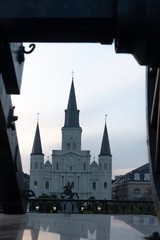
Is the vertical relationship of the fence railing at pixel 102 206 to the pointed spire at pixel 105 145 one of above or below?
below

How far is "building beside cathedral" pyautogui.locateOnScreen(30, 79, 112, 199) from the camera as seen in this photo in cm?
10044

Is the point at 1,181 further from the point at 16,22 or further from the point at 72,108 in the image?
the point at 72,108

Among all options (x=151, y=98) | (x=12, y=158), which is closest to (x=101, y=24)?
(x=151, y=98)

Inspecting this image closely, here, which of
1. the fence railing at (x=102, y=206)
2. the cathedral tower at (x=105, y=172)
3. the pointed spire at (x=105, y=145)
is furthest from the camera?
the cathedral tower at (x=105, y=172)

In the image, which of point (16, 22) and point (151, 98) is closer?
point (16, 22)

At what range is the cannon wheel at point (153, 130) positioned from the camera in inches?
121

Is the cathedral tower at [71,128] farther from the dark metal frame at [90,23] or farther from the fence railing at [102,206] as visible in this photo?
the dark metal frame at [90,23]

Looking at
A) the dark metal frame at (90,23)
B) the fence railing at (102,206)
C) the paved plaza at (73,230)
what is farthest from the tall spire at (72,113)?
the dark metal frame at (90,23)

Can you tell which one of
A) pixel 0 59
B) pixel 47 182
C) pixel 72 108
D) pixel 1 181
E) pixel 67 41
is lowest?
pixel 1 181

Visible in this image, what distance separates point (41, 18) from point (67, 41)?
24 centimetres

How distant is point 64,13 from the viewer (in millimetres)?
1923

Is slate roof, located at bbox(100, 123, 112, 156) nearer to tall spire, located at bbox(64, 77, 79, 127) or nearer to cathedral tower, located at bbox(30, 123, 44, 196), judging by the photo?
tall spire, located at bbox(64, 77, 79, 127)

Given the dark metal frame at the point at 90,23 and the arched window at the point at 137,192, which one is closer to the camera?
the dark metal frame at the point at 90,23

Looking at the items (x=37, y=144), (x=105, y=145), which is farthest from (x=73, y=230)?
(x=37, y=144)
